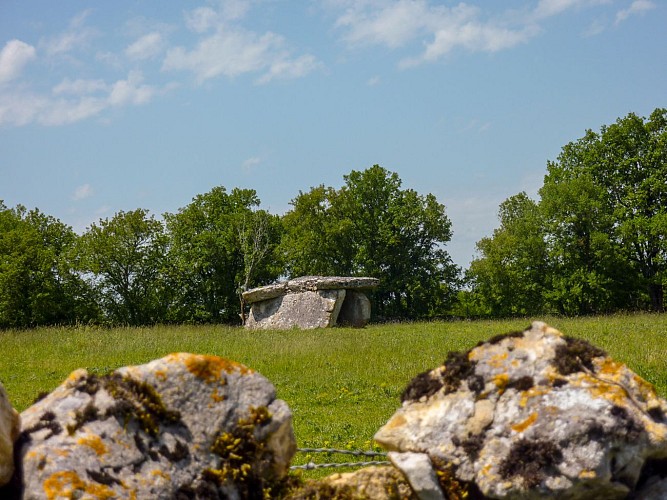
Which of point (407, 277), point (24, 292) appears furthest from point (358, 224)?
point (24, 292)

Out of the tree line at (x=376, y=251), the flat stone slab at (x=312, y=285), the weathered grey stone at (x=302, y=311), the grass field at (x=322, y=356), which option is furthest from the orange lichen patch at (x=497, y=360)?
the tree line at (x=376, y=251)

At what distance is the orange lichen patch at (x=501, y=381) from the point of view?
614 cm

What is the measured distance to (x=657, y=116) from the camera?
165 feet

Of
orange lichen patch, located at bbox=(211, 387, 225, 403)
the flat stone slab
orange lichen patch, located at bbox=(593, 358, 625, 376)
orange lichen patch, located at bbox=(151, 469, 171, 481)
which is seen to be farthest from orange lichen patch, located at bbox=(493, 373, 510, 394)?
the flat stone slab

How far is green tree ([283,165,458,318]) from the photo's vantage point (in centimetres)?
5457

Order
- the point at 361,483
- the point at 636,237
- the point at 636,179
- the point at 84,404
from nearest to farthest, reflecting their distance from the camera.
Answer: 1. the point at 84,404
2. the point at 361,483
3. the point at 636,237
4. the point at 636,179

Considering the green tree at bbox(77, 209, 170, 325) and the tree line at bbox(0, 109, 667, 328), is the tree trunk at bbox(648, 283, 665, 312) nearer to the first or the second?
the tree line at bbox(0, 109, 667, 328)

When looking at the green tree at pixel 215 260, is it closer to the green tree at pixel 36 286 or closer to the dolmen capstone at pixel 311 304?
the green tree at pixel 36 286

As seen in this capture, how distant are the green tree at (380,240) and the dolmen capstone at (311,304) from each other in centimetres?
1302

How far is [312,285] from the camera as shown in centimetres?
3962

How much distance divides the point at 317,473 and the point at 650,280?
142 ft

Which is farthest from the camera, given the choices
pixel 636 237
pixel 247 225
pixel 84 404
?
pixel 247 225

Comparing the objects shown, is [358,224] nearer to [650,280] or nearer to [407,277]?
[407,277]

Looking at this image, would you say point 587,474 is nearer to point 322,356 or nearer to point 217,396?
point 217,396
